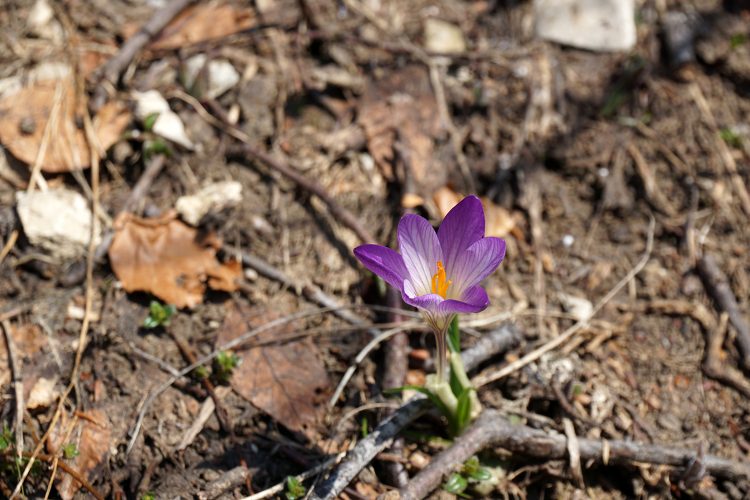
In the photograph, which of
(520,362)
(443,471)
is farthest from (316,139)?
(443,471)

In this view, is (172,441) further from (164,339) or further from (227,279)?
(227,279)

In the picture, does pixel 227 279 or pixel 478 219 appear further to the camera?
pixel 227 279

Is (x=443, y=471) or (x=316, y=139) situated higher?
(x=316, y=139)

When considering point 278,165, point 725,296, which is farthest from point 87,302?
point 725,296

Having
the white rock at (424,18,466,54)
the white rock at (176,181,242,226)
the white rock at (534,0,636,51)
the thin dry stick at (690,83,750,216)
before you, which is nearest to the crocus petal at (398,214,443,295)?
the white rock at (176,181,242,226)

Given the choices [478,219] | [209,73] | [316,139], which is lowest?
[316,139]

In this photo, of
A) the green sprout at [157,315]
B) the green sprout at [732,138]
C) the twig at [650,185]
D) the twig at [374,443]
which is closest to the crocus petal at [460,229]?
the twig at [374,443]
